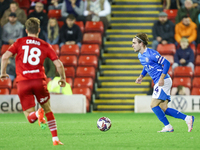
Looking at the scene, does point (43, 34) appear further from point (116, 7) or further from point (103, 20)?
point (116, 7)

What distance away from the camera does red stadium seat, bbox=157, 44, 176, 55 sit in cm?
1337

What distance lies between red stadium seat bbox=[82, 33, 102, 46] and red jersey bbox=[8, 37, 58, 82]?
8.86 m

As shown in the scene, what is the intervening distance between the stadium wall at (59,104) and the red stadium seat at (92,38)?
8.61ft

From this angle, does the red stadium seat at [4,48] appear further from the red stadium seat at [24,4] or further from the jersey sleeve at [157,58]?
the jersey sleeve at [157,58]

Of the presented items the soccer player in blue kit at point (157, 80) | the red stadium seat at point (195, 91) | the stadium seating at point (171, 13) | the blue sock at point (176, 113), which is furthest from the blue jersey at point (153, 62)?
the stadium seating at point (171, 13)

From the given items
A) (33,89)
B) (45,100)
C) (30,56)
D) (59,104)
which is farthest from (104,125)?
Result: (59,104)

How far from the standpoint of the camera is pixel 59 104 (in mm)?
12172

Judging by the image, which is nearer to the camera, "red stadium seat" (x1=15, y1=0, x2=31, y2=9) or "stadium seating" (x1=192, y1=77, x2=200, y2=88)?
"stadium seating" (x1=192, y1=77, x2=200, y2=88)

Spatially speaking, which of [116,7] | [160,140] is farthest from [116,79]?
[160,140]

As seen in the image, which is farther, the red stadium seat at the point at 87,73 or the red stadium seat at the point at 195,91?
the red stadium seat at the point at 87,73

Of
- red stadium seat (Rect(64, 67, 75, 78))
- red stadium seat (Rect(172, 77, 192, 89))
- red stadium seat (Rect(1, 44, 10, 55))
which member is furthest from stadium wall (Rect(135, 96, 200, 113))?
red stadium seat (Rect(1, 44, 10, 55))

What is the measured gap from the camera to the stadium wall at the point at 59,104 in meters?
12.2

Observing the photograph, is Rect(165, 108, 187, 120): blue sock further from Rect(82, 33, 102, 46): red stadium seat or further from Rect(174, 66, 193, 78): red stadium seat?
Rect(82, 33, 102, 46): red stadium seat

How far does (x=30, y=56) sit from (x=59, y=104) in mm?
7026
